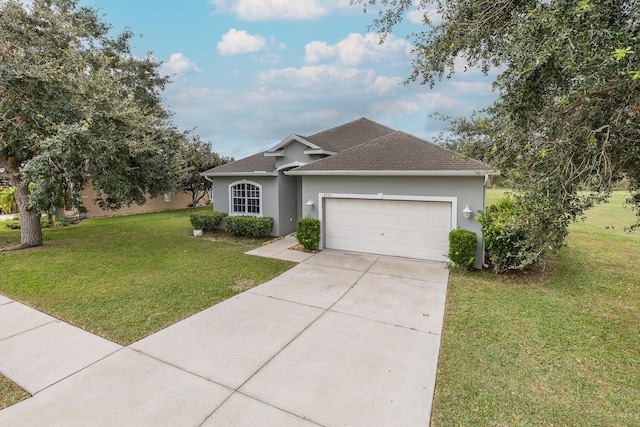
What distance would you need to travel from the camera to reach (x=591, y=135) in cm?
328

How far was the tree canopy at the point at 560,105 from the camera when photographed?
3.02 metres

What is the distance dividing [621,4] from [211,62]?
636 inches

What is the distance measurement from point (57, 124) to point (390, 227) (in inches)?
420

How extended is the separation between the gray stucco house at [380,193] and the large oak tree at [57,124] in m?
4.40

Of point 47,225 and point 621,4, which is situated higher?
point 621,4

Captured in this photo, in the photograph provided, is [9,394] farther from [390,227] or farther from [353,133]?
[353,133]

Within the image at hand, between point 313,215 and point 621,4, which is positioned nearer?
point 621,4

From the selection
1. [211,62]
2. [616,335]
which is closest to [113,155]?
[211,62]

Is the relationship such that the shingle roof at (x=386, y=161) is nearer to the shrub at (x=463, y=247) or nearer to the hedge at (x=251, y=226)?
the shrub at (x=463, y=247)

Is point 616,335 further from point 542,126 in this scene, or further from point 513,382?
point 542,126

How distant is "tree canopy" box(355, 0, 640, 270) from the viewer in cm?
302

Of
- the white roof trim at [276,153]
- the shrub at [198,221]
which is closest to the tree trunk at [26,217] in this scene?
the shrub at [198,221]

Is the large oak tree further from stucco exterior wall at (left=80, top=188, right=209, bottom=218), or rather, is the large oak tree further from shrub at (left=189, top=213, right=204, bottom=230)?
stucco exterior wall at (left=80, top=188, right=209, bottom=218)

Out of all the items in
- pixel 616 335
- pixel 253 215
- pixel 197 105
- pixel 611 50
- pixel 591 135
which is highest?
pixel 197 105
